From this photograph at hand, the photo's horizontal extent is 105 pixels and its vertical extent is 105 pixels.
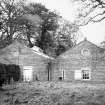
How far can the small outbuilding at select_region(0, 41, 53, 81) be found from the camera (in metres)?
32.6

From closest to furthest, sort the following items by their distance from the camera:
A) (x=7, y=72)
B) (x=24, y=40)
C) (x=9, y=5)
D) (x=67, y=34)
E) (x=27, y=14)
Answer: (x=7, y=72) < (x=9, y=5) < (x=27, y=14) < (x=24, y=40) < (x=67, y=34)

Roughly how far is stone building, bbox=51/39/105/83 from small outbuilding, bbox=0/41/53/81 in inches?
54.0

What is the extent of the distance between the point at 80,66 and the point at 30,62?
25.0ft

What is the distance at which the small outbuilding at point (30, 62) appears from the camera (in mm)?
32625

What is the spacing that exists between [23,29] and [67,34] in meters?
12.5

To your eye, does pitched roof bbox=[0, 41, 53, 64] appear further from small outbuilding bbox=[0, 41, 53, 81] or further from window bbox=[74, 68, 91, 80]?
window bbox=[74, 68, 91, 80]

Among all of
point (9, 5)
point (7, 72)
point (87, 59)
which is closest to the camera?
point (7, 72)

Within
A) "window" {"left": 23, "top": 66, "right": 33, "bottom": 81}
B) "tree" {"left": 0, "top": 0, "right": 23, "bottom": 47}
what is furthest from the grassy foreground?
"tree" {"left": 0, "top": 0, "right": 23, "bottom": 47}

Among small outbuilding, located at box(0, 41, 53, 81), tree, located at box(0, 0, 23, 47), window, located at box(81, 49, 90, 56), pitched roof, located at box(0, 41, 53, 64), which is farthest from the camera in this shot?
tree, located at box(0, 0, 23, 47)

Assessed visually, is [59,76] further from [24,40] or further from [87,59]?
[24,40]

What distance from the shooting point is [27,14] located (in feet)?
149

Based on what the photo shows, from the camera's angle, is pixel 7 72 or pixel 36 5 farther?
pixel 36 5

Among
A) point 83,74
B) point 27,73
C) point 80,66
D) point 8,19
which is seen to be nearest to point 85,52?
point 80,66

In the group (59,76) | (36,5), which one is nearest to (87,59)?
(59,76)
